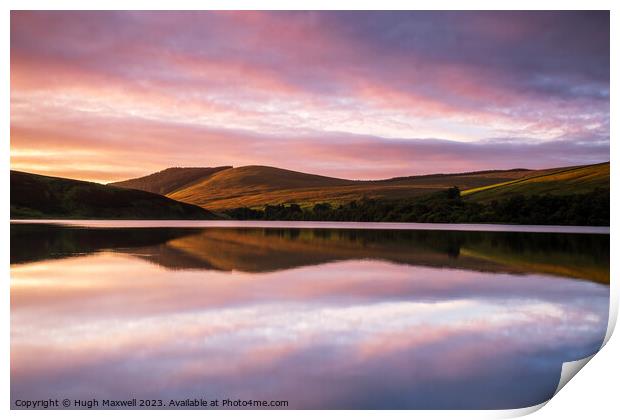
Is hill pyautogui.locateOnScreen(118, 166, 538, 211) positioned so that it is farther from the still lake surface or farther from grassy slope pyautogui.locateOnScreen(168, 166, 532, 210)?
the still lake surface

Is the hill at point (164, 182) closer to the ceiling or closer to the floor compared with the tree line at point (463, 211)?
closer to the ceiling

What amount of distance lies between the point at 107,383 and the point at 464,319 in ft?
17.7

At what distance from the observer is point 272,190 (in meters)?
88.6

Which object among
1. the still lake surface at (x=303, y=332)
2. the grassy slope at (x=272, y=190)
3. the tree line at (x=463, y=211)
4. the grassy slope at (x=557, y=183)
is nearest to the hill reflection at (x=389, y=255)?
the still lake surface at (x=303, y=332)

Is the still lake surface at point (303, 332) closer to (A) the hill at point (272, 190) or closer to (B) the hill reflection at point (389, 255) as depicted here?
(B) the hill reflection at point (389, 255)

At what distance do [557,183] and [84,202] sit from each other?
54.0 m

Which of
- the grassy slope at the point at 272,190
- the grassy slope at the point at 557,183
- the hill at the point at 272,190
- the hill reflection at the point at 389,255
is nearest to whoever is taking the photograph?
the hill reflection at the point at 389,255

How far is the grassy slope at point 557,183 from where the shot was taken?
13.7 m

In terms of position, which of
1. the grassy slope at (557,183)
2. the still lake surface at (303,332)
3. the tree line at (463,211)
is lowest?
the still lake surface at (303,332)

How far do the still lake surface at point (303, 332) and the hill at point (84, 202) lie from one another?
42.1 meters

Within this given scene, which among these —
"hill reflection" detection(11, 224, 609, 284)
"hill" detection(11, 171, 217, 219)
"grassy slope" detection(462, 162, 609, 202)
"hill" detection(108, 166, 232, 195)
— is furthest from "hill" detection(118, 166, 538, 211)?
"hill reflection" detection(11, 224, 609, 284)

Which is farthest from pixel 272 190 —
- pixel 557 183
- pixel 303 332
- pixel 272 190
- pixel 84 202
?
pixel 303 332

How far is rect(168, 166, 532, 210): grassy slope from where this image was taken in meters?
78.8

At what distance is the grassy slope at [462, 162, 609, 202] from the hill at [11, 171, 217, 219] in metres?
43.7
